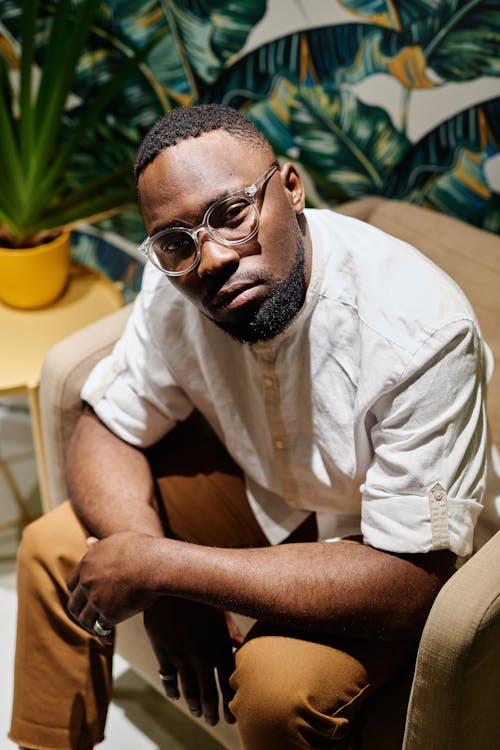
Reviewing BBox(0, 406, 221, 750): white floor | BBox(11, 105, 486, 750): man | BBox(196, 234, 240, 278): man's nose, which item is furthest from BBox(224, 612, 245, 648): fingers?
BBox(196, 234, 240, 278): man's nose

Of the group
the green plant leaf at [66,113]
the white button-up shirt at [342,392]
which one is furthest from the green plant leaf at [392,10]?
the white button-up shirt at [342,392]

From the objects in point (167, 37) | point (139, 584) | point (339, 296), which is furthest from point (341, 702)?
point (167, 37)

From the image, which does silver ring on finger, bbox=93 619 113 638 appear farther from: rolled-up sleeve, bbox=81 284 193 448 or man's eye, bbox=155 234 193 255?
man's eye, bbox=155 234 193 255

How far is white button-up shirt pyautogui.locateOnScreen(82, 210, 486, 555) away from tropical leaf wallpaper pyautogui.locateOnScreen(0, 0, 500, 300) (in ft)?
1.97

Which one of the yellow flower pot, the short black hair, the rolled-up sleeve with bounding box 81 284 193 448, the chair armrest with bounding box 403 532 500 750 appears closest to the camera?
the chair armrest with bounding box 403 532 500 750

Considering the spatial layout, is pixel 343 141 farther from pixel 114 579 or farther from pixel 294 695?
pixel 294 695

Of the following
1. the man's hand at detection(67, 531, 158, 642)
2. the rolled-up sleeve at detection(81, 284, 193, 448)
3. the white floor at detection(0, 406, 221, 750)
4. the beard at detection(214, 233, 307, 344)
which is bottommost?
the white floor at detection(0, 406, 221, 750)

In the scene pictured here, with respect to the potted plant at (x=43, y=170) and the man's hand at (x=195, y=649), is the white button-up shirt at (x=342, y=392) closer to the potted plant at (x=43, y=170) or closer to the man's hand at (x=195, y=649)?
the man's hand at (x=195, y=649)

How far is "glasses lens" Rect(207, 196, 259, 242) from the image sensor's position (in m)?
1.29

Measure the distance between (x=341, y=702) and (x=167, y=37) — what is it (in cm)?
171

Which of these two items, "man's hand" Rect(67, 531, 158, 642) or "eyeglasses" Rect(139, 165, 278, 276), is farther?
"man's hand" Rect(67, 531, 158, 642)

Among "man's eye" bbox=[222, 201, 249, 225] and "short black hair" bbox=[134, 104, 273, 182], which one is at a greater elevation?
"short black hair" bbox=[134, 104, 273, 182]

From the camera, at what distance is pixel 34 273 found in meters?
2.21

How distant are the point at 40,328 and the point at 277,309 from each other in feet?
3.47
